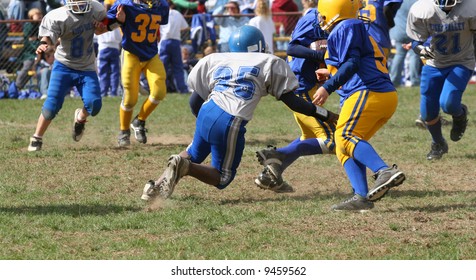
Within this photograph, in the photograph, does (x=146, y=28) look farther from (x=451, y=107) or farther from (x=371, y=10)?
(x=451, y=107)

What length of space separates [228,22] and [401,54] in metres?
3.18

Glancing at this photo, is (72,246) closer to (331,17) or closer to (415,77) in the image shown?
(331,17)

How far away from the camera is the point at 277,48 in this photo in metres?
19.2

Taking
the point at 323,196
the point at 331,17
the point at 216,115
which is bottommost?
the point at 323,196

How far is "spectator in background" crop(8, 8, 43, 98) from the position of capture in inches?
669

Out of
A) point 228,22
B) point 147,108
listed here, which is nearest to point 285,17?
point 228,22

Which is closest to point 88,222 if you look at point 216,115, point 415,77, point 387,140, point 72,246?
point 72,246

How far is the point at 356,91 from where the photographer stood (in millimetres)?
7367

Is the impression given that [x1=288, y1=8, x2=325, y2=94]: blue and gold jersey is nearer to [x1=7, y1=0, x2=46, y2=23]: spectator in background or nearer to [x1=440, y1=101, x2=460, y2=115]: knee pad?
[x1=440, y1=101, x2=460, y2=115]: knee pad

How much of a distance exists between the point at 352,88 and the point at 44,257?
2641 millimetres

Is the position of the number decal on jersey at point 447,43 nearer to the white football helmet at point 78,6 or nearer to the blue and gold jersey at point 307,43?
the blue and gold jersey at point 307,43

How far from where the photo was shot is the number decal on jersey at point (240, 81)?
7301mm

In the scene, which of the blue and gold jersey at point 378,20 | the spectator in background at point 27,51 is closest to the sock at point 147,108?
the blue and gold jersey at point 378,20

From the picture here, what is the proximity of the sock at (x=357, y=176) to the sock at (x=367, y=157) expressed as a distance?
0.47ft
